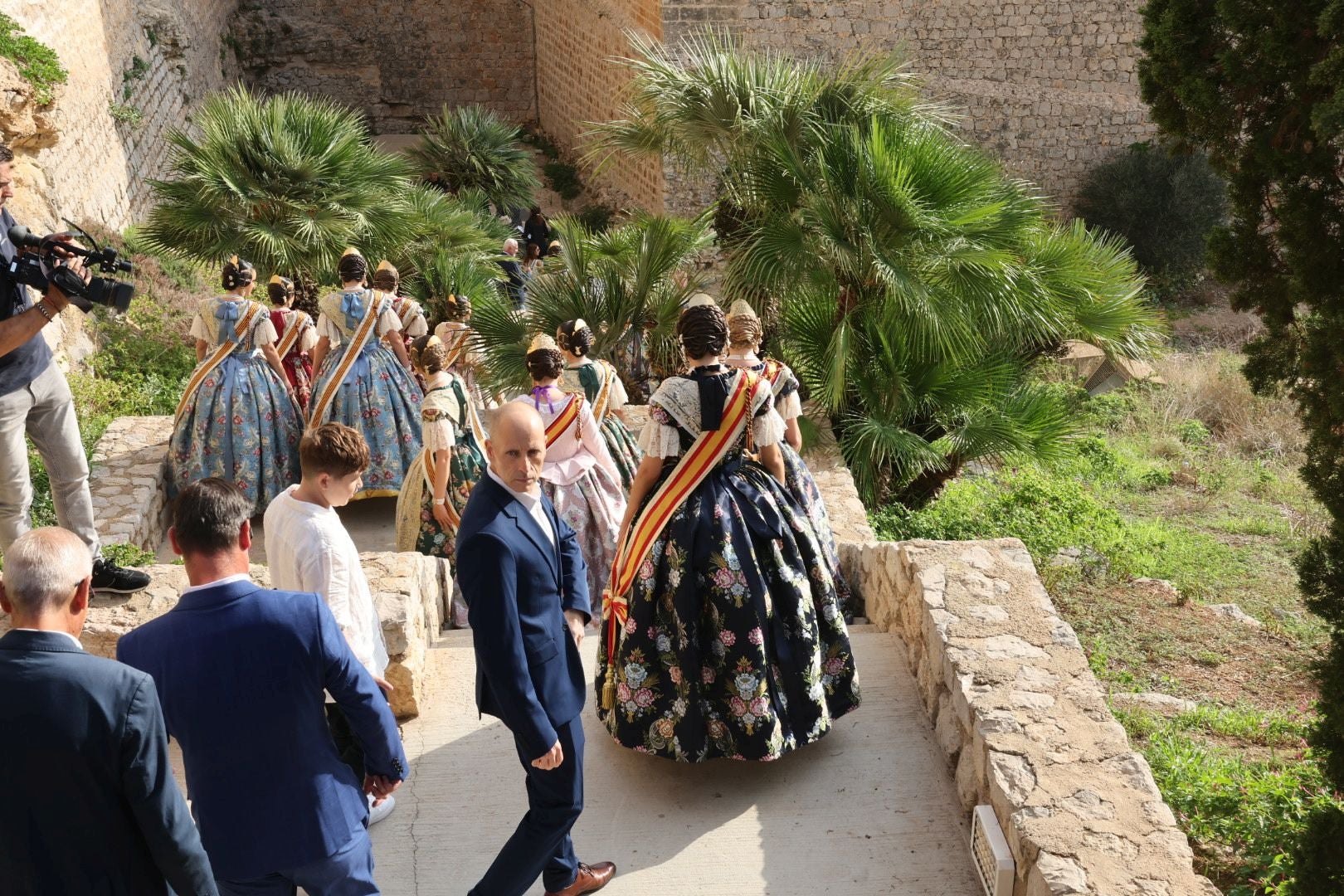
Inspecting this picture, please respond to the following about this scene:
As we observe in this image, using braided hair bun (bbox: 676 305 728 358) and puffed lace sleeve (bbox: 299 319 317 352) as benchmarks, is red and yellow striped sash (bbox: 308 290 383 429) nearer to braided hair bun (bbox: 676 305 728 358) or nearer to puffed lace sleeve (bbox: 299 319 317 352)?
puffed lace sleeve (bbox: 299 319 317 352)

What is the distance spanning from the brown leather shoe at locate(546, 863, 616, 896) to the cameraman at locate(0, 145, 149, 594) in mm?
1976

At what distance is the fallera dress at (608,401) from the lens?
224 inches

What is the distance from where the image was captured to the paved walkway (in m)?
3.35

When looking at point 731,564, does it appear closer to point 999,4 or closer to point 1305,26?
point 1305,26

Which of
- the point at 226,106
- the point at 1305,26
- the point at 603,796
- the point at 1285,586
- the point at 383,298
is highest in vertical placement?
the point at 1305,26

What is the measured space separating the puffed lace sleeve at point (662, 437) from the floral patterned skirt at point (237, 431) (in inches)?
157

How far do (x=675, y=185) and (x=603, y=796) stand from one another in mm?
13609

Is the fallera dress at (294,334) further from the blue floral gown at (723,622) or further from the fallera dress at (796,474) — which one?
the blue floral gown at (723,622)

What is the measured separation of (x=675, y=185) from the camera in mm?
16562

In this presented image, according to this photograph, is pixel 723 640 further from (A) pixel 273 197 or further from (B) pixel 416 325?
(A) pixel 273 197

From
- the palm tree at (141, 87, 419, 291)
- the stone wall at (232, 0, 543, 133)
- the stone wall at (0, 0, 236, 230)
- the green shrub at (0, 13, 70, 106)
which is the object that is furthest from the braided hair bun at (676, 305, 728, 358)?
the stone wall at (232, 0, 543, 133)

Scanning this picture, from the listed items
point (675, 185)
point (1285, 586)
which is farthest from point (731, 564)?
point (675, 185)

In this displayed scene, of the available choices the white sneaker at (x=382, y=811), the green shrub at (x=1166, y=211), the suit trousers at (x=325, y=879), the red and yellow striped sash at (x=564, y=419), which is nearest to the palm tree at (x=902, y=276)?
the red and yellow striped sash at (x=564, y=419)

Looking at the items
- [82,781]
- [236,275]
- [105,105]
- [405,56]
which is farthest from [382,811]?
[405,56]
